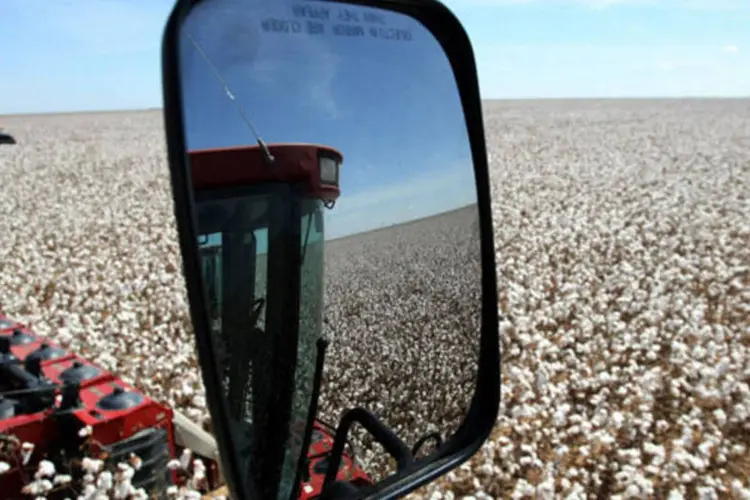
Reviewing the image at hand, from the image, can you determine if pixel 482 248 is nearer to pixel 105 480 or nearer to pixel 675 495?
pixel 105 480

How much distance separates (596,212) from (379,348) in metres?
11.1

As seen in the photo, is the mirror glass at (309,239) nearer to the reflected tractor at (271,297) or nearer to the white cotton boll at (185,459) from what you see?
the reflected tractor at (271,297)

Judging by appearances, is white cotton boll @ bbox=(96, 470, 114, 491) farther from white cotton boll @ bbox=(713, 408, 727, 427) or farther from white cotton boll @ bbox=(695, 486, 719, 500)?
white cotton boll @ bbox=(713, 408, 727, 427)

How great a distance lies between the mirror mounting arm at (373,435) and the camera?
129 cm

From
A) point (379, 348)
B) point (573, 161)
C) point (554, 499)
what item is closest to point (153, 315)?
point (554, 499)

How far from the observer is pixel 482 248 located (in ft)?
5.36

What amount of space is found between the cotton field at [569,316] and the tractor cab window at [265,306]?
7cm

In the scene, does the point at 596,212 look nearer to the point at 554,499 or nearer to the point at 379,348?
the point at 554,499

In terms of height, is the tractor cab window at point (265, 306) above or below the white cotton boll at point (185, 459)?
above

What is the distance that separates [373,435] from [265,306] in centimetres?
34

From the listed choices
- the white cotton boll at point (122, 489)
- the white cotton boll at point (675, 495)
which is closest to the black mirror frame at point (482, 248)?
the white cotton boll at point (122, 489)

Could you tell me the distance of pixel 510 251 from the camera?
9.13 meters

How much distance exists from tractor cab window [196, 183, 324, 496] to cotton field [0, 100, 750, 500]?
0.07 metres

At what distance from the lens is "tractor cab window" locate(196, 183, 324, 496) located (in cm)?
110
